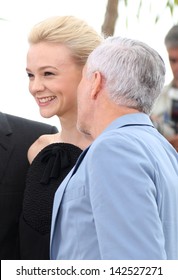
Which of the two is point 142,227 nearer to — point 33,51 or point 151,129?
point 151,129

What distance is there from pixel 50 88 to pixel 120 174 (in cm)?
127

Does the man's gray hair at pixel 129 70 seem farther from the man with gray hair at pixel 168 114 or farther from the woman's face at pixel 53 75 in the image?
the man with gray hair at pixel 168 114

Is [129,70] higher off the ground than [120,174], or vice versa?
[129,70]

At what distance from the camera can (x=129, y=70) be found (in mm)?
1926

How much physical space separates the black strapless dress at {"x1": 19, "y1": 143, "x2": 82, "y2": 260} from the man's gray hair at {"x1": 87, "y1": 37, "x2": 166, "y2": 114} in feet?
3.20

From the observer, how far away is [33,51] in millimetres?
2947

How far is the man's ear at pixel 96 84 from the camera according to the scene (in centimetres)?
196

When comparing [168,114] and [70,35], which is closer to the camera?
[70,35]

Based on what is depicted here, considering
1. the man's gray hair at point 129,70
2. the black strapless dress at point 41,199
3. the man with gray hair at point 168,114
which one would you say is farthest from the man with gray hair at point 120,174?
the man with gray hair at point 168,114

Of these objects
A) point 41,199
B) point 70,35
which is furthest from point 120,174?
point 70,35

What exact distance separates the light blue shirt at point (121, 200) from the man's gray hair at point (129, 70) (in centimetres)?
6

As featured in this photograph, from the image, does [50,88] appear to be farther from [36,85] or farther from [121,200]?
[121,200]

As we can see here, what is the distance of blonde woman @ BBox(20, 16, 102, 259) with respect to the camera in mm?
2891
